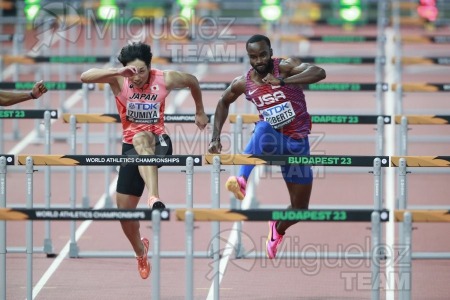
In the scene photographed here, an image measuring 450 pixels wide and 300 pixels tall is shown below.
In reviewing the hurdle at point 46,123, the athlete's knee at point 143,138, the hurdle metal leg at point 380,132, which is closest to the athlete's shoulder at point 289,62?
the athlete's knee at point 143,138

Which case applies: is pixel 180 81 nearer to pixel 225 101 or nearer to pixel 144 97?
pixel 144 97

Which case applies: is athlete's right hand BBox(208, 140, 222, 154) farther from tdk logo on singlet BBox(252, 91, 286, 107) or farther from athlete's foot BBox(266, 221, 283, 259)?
athlete's foot BBox(266, 221, 283, 259)

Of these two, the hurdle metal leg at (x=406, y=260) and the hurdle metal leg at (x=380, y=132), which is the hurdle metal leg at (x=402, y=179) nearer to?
the hurdle metal leg at (x=406, y=260)

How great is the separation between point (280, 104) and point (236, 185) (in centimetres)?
83

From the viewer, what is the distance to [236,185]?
32.1 feet

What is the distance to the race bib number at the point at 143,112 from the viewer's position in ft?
32.1

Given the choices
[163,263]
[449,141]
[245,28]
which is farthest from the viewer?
[245,28]

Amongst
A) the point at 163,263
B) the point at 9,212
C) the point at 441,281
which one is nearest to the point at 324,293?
the point at 441,281

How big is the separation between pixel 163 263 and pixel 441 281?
9.08 ft

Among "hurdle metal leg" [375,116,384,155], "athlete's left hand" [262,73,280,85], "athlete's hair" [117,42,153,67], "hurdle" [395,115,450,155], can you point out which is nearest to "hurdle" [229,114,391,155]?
"hurdle metal leg" [375,116,384,155]

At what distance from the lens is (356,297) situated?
10234 millimetres

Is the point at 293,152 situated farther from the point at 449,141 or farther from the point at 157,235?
the point at 449,141

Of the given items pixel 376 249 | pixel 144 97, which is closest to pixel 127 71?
pixel 144 97

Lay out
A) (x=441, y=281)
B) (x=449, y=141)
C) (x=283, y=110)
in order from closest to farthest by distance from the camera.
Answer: (x=283, y=110)
(x=441, y=281)
(x=449, y=141)
